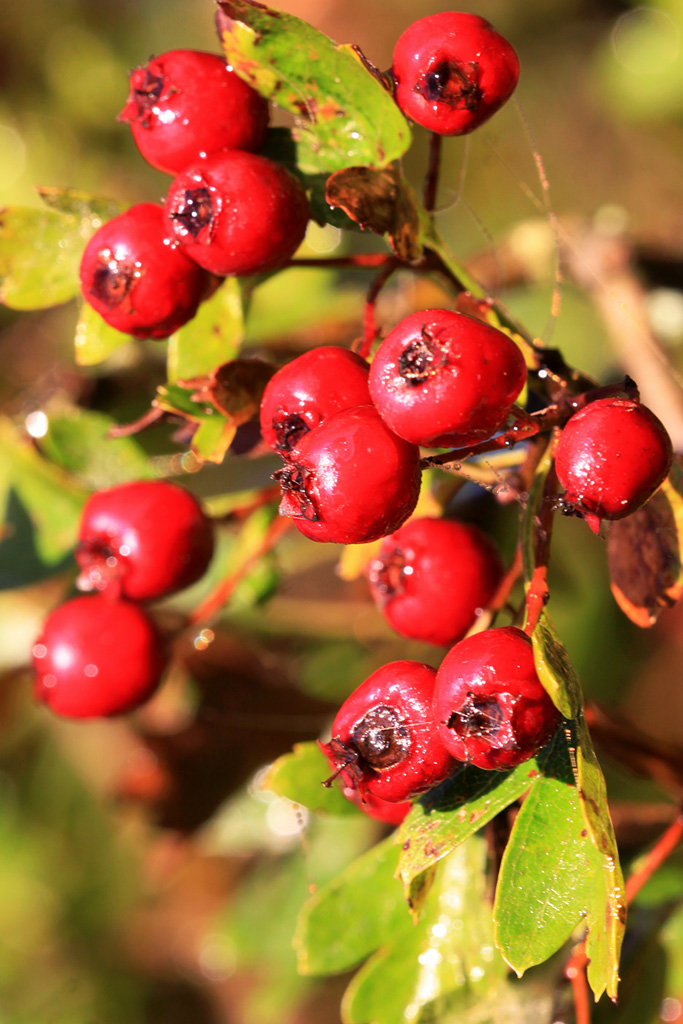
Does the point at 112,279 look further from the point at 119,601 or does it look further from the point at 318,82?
the point at 119,601

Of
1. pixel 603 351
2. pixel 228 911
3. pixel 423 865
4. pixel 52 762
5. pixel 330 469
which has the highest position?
pixel 330 469

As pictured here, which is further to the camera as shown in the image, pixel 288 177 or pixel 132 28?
pixel 132 28

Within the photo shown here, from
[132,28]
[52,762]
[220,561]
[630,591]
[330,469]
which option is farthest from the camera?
[132,28]

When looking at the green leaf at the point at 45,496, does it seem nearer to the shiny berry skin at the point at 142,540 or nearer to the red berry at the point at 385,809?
the shiny berry skin at the point at 142,540

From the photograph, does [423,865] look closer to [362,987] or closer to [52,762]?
[362,987]

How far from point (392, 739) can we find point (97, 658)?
18.4 inches

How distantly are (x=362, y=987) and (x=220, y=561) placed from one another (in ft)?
2.50

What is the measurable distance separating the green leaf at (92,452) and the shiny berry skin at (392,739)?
707mm

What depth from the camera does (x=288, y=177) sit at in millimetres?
898

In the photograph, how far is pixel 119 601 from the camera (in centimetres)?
116

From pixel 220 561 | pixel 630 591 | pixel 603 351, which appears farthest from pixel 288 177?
pixel 603 351

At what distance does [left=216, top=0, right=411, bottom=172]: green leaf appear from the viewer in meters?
0.88

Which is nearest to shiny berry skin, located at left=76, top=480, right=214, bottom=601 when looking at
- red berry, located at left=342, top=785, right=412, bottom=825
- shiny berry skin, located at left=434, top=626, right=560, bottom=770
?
red berry, located at left=342, top=785, right=412, bottom=825

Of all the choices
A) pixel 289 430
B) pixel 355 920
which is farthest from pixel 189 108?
pixel 355 920
